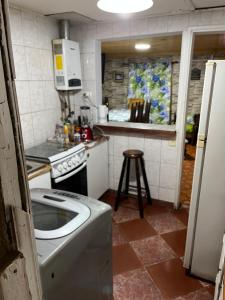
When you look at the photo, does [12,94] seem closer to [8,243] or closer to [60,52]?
[8,243]

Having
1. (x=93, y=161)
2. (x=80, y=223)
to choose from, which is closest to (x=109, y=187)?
(x=93, y=161)

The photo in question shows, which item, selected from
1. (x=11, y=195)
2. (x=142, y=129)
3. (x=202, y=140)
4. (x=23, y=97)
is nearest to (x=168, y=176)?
(x=142, y=129)

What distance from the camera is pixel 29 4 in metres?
2.00

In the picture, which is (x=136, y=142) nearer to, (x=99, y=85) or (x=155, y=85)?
(x=99, y=85)

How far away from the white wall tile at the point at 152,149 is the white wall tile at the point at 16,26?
5.58 ft

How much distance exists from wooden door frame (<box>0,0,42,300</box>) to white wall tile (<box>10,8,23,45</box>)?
2.05 meters

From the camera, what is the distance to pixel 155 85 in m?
6.10

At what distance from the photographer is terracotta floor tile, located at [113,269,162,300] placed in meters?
1.68

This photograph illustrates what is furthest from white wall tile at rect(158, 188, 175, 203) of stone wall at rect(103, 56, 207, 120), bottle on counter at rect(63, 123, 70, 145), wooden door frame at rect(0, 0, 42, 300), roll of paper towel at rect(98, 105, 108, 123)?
stone wall at rect(103, 56, 207, 120)

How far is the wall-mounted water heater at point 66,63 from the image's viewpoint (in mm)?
2465

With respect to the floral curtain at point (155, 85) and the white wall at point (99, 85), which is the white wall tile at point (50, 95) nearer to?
the white wall at point (99, 85)

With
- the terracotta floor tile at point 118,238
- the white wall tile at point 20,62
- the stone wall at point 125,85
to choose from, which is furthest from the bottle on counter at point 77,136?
the stone wall at point 125,85

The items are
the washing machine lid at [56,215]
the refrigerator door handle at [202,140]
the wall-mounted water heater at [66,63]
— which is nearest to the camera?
the washing machine lid at [56,215]

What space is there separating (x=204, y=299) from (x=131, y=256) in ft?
2.15
